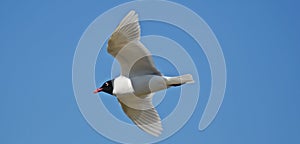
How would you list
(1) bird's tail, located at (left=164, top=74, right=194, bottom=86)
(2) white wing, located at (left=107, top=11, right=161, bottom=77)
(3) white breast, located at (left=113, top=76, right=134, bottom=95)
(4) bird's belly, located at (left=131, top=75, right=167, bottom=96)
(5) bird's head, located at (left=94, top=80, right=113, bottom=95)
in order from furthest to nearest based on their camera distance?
(5) bird's head, located at (left=94, top=80, right=113, bottom=95) < (3) white breast, located at (left=113, top=76, right=134, bottom=95) < (4) bird's belly, located at (left=131, top=75, right=167, bottom=96) < (1) bird's tail, located at (left=164, top=74, right=194, bottom=86) < (2) white wing, located at (left=107, top=11, right=161, bottom=77)

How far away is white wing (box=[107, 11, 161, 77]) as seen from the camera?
14352 mm

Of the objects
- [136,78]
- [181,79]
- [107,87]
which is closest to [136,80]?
[136,78]

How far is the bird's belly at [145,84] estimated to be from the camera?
15.2 meters

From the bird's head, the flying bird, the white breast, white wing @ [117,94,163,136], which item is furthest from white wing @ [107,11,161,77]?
white wing @ [117,94,163,136]

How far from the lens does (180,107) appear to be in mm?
16828

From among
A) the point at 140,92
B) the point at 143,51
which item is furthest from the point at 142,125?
the point at 143,51

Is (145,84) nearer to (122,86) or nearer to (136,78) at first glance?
(136,78)

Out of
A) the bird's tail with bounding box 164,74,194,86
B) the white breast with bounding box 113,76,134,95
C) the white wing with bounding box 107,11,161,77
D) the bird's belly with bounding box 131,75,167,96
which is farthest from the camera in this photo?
the white breast with bounding box 113,76,134,95

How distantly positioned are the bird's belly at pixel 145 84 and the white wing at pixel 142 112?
0.76 ft

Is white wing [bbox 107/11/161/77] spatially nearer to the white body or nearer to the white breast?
the white body

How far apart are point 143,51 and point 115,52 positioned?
0.54 metres

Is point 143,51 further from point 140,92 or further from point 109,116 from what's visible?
point 109,116

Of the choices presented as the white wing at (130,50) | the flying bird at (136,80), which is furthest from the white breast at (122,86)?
the white wing at (130,50)

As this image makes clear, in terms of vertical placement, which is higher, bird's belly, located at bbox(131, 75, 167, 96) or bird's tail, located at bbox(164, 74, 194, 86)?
bird's belly, located at bbox(131, 75, 167, 96)
